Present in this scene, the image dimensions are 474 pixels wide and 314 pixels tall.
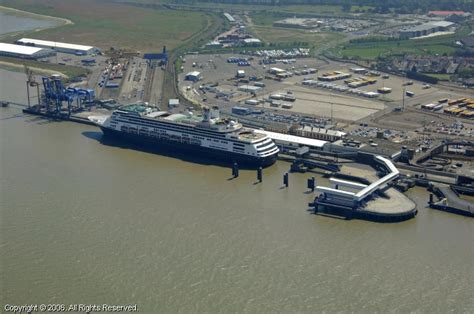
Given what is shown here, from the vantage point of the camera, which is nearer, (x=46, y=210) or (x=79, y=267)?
(x=79, y=267)

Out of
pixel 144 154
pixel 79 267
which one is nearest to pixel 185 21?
pixel 144 154

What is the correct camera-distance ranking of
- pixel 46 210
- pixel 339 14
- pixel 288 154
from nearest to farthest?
pixel 46 210 → pixel 288 154 → pixel 339 14

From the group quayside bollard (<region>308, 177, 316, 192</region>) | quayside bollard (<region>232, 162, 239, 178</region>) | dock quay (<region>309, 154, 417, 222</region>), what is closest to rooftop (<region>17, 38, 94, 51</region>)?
quayside bollard (<region>232, 162, 239, 178</region>)

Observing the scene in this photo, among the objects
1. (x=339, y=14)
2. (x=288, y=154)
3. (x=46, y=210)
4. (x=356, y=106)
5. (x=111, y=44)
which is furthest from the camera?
(x=339, y=14)

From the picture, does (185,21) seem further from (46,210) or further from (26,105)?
(46,210)

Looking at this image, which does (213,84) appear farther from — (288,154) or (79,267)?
(79,267)

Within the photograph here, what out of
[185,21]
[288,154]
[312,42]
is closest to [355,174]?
[288,154]
